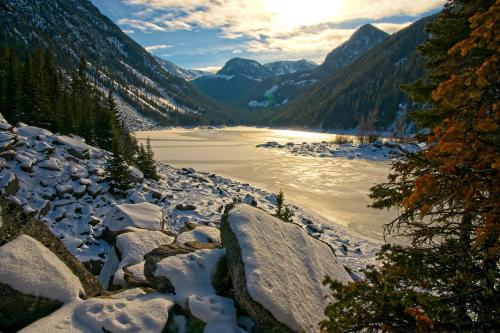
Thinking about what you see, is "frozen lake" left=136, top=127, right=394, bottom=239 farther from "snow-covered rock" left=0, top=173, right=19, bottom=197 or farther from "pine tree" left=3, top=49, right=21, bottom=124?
"pine tree" left=3, top=49, right=21, bottom=124

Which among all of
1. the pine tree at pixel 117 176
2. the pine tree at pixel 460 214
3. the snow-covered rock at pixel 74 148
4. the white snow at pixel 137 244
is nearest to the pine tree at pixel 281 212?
the white snow at pixel 137 244

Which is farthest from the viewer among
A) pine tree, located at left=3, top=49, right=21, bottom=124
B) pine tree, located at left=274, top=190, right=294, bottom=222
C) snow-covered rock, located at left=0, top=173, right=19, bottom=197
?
pine tree, located at left=3, top=49, right=21, bottom=124

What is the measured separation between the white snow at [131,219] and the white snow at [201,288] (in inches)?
251

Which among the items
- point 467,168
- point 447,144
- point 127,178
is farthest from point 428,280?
point 127,178

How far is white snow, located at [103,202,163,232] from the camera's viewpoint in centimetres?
1311

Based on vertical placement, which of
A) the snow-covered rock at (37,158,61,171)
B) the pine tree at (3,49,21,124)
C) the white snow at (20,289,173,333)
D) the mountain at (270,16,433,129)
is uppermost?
the mountain at (270,16,433,129)

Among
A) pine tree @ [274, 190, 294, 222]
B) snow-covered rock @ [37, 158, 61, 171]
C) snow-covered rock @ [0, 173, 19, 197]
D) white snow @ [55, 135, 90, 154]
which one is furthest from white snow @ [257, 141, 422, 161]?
snow-covered rock @ [0, 173, 19, 197]

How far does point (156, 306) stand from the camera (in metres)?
5.96

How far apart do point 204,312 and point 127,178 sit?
1644 centimetres

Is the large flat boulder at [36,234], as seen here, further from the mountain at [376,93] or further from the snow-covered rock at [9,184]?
the mountain at [376,93]

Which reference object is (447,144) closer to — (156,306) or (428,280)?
(428,280)

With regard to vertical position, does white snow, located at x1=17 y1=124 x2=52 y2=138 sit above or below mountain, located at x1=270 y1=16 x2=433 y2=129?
below

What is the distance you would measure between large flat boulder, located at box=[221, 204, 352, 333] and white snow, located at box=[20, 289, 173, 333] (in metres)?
1.57

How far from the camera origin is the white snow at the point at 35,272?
18.3 feet
